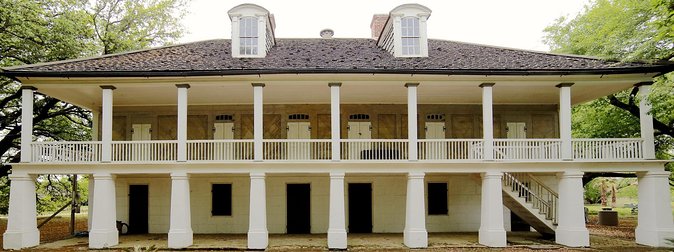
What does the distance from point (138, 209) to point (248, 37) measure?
8.29m

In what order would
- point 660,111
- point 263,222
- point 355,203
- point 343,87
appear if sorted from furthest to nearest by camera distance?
point 355,203, point 660,111, point 343,87, point 263,222

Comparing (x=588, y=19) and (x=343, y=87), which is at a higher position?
(x=588, y=19)

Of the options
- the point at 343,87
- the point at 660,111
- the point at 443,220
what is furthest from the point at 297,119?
the point at 660,111

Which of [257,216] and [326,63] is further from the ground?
[326,63]

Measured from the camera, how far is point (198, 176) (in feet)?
66.6

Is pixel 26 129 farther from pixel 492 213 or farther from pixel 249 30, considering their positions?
pixel 492 213

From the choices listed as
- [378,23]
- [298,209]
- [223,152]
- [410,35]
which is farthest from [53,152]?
[378,23]

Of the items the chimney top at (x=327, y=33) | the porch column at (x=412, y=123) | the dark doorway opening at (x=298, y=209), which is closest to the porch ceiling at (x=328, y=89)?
the porch column at (x=412, y=123)

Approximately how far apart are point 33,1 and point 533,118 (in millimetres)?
20758

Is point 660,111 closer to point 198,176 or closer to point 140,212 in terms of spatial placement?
point 198,176

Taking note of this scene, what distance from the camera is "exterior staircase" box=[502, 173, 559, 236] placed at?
17.7 metres

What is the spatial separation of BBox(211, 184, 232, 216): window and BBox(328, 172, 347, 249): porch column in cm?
590

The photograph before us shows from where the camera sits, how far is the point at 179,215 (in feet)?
53.5

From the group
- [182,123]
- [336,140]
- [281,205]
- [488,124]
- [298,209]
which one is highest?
[182,123]
